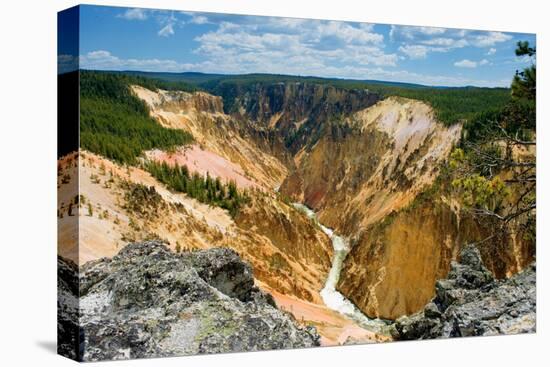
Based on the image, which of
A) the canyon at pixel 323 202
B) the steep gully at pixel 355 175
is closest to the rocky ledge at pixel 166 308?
the canyon at pixel 323 202

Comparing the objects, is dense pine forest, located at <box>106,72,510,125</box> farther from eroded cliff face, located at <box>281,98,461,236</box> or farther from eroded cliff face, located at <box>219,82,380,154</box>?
eroded cliff face, located at <box>281,98,461,236</box>

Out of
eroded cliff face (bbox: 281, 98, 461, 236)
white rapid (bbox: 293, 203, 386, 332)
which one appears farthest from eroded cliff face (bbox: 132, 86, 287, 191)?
white rapid (bbox: 293, 203, 386, 332)

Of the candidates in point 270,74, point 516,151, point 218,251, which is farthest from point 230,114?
point 516,151

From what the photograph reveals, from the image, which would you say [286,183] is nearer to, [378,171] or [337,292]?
[378,171]

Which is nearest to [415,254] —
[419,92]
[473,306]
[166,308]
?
[473,306]

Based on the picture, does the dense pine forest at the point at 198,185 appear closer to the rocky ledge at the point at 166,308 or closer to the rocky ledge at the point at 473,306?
the rocky ledge at the point at 166,308

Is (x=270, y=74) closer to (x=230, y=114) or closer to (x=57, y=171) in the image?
(x=230, y=114)
